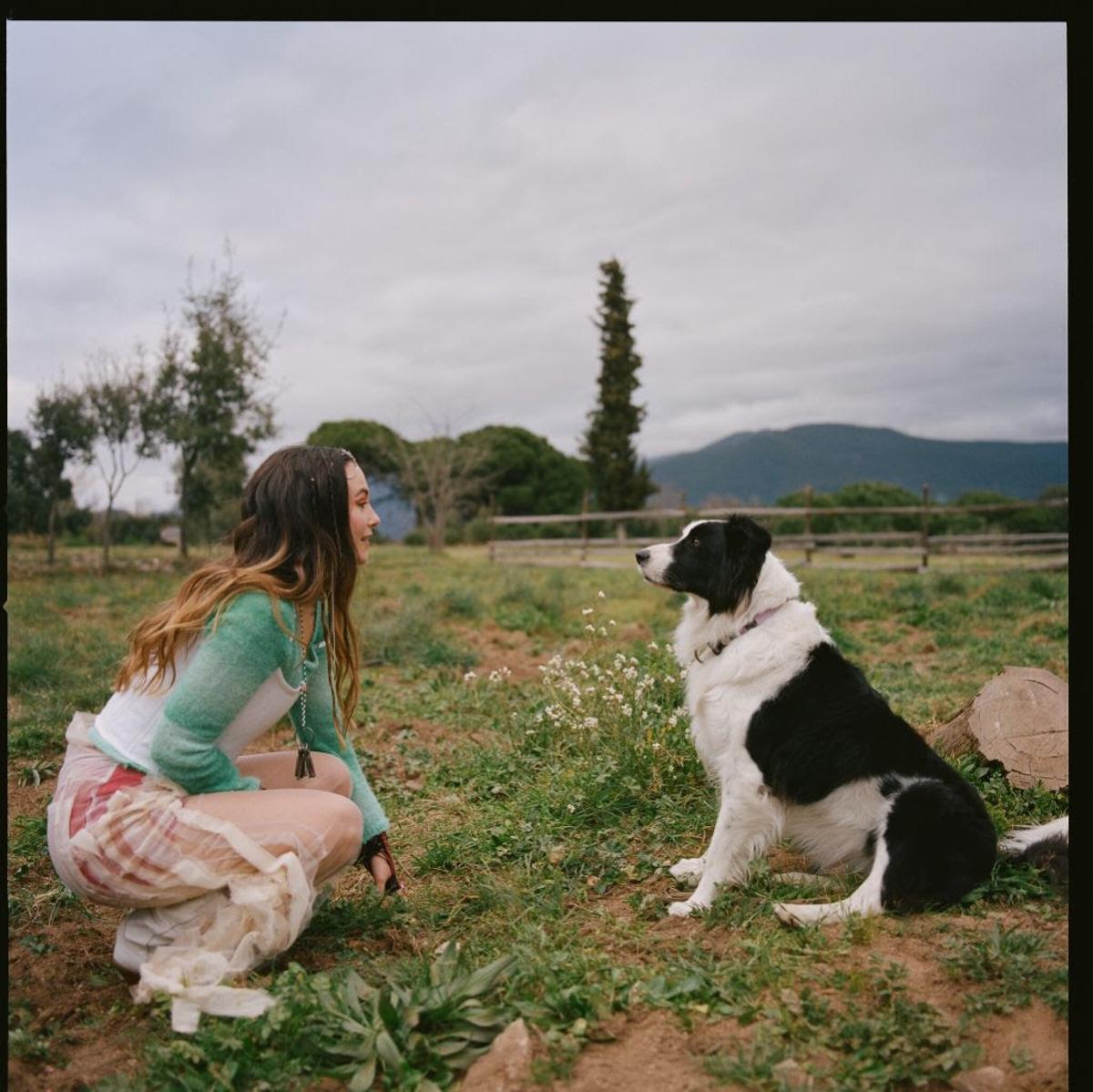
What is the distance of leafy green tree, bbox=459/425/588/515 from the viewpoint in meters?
32.1

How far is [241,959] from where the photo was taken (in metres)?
2.57

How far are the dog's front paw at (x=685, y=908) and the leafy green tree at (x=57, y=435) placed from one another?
53.9 ft

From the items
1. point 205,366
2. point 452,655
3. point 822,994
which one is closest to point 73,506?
point 205,366

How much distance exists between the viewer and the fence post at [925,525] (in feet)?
56.4

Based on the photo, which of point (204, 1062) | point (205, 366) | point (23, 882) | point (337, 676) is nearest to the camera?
point (204, 1062)

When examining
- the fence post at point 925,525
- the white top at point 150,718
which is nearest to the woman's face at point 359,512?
the white top at point 150,718

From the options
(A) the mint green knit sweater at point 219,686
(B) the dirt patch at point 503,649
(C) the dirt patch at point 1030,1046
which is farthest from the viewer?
(B) the dirt patch at point 503,649

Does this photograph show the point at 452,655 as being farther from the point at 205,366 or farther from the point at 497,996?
the point at 205,366

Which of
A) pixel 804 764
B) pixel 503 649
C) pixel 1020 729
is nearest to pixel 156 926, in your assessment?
pixel 804 764

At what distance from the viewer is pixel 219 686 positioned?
2535 mm

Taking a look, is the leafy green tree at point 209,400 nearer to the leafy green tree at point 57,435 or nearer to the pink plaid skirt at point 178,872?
the leafy green tree at point 57,435

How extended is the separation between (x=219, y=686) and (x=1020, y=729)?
3.43 metres

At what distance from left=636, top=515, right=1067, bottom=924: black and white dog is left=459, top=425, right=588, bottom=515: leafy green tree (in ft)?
91.3
